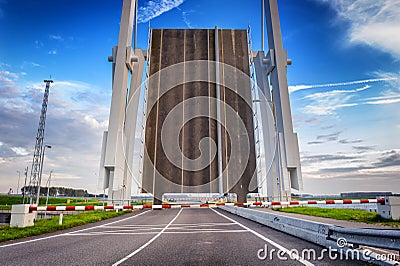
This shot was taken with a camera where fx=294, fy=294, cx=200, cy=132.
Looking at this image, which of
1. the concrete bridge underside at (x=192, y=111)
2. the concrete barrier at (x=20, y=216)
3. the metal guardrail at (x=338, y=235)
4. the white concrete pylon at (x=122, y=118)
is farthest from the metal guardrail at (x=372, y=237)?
the concrete bridge underside at (x=192, y=111)

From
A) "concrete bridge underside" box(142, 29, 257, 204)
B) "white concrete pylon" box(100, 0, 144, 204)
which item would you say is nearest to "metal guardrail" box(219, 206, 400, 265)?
"white concrete pylon" box(100, 0, 144, 204)

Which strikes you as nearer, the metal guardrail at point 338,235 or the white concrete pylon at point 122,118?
the metal guardrail at point 338,235

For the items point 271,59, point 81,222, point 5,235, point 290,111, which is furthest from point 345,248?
point 271,59

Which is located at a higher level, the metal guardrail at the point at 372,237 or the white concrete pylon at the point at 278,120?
the white concrete pylon at the point at 278,120

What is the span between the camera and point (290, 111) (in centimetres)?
1348

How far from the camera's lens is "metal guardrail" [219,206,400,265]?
2.78 m

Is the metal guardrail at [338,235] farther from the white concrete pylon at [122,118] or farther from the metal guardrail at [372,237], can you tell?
the white concrete pylon at [122,118]

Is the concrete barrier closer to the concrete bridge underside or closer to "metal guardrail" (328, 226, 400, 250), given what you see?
"metal guardrail" (328, 226, 400, 250)

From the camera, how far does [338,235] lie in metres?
3.89

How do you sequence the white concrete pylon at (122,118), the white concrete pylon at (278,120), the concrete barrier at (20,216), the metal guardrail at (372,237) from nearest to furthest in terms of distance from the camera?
the metal guardrail at (372,237) → the concrete barrier at (20,216) → the white concrete pylon at (122,118) → the white concrete pylon at (278,120)

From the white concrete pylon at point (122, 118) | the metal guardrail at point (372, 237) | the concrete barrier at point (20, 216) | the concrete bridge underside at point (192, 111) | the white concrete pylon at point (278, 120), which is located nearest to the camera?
the metal guardrail at point (372, 237)

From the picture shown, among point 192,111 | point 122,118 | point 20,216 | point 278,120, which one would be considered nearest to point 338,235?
point 20,216

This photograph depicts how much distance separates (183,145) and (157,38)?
6.77 metres

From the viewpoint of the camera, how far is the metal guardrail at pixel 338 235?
278 cm
